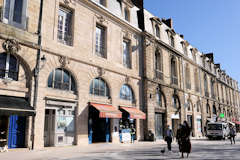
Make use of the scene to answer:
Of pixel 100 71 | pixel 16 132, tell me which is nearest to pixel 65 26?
pixel 100 71

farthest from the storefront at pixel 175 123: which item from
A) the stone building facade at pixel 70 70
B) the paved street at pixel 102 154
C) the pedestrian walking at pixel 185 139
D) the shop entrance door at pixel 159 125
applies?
the pedestrian walking at pixel 185 139

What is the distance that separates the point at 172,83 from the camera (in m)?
24.9

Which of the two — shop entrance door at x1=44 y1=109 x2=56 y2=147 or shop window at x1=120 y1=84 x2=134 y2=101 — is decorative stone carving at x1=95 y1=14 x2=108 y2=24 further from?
shop entrance door at x1=44 y1=109 x2=56 y2=147

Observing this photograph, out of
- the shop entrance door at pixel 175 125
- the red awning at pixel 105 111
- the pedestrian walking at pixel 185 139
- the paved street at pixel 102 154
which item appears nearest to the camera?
the paved street at pixel 102 154

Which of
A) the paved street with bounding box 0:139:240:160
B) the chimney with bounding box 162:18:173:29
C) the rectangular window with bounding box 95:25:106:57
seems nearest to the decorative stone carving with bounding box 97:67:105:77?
the rectangular window with bounding box 95:25:106:57

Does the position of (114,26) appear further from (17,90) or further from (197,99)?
(197,99)

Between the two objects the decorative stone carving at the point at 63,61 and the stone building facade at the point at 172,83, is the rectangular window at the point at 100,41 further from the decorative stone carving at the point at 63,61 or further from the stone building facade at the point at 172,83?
the stone building facade at the point at 172,83

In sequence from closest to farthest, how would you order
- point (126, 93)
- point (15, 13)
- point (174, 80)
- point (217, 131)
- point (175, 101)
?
point (15, 13), point (126, 93), point (217, 131), point (175, 101), point (174, 80)

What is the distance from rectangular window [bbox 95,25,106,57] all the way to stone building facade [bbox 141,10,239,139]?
5069 mm

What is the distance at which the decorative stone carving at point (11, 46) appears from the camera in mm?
10893

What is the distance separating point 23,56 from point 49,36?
2.21 m

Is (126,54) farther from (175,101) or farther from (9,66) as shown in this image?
(9,66)

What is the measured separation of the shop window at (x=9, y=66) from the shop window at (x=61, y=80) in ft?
6.52

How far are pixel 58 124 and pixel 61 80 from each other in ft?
8.68
